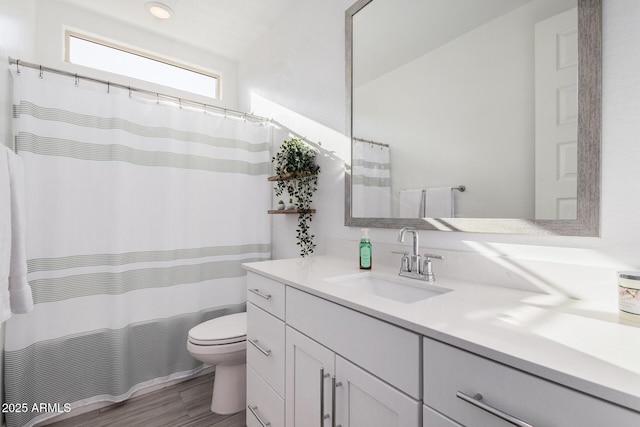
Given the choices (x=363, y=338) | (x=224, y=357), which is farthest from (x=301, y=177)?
(x=363, y=338)

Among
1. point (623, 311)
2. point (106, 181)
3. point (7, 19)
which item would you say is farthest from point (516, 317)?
point (7, 19)

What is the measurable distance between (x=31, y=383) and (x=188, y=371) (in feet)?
2.70

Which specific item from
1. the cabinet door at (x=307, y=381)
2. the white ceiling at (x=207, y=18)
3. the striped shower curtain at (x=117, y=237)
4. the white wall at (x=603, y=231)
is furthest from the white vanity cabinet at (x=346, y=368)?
the white ceiling at (x=207, y=18)

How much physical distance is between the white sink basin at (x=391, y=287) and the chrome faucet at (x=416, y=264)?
5 cm

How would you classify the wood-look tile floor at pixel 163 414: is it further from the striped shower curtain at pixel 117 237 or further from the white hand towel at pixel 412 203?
the white hand towel at pixel 412 203

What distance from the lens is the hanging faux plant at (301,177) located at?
1.91 metres

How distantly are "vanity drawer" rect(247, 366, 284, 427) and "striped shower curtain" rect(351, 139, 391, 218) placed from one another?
3.13 feet

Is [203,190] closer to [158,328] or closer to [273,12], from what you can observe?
[158,328]

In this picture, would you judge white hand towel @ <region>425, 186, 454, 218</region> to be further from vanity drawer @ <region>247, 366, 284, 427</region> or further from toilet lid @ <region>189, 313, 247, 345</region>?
toilet lid @ <region>189, 313, 247, 345</region>

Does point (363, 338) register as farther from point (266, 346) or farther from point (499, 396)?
point (266, 346)

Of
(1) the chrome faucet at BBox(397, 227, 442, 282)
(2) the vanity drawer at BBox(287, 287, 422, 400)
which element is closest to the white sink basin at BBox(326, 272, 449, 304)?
(1) the chrome faucet at BBox(397, 227, 442, 282)

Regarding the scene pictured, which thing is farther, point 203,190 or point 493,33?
point 203,190

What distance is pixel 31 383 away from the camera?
5.23 ft

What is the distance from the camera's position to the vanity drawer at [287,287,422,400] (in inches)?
28.9
